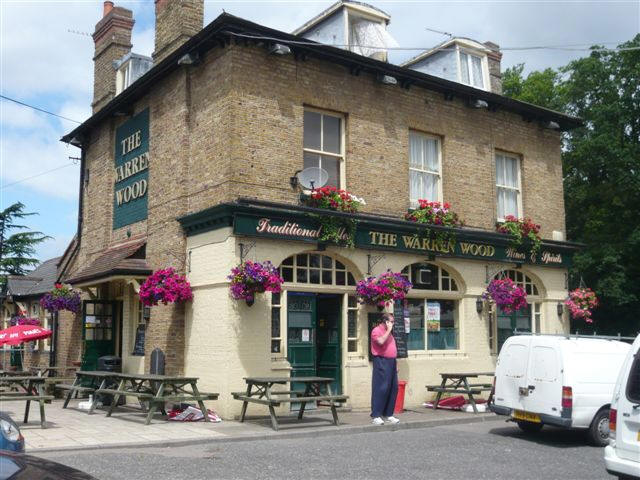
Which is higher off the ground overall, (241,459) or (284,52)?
(284,52)

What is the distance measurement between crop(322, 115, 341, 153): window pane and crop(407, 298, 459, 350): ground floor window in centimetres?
393

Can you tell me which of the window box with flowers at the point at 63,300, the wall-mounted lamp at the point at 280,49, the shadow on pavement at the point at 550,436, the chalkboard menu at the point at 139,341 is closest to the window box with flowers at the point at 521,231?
the shadow on pavement at the point at 550,436

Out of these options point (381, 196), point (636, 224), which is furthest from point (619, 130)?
point (381, 196)

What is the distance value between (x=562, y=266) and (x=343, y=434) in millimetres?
9801

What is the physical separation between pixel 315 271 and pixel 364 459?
5.87 metres

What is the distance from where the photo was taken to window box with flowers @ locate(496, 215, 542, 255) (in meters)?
18.0

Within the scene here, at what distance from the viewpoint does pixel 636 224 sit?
26.6m

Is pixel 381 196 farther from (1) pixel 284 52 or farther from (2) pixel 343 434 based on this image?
(2) pixel 343 434

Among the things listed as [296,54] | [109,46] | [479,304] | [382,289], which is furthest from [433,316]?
[109,46]

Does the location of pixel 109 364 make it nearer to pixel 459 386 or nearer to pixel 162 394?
pixel 162 394

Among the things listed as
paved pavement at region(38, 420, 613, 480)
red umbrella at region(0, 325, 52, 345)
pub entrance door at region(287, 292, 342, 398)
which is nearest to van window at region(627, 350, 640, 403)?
paved pavement at region(38, 420, 613, 480)

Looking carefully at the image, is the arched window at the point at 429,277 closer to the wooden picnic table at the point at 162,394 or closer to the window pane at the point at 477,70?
the wooden picnic table at the point at 162,394

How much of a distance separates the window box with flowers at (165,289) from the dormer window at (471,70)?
10085 mm

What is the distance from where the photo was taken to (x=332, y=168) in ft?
51.4
